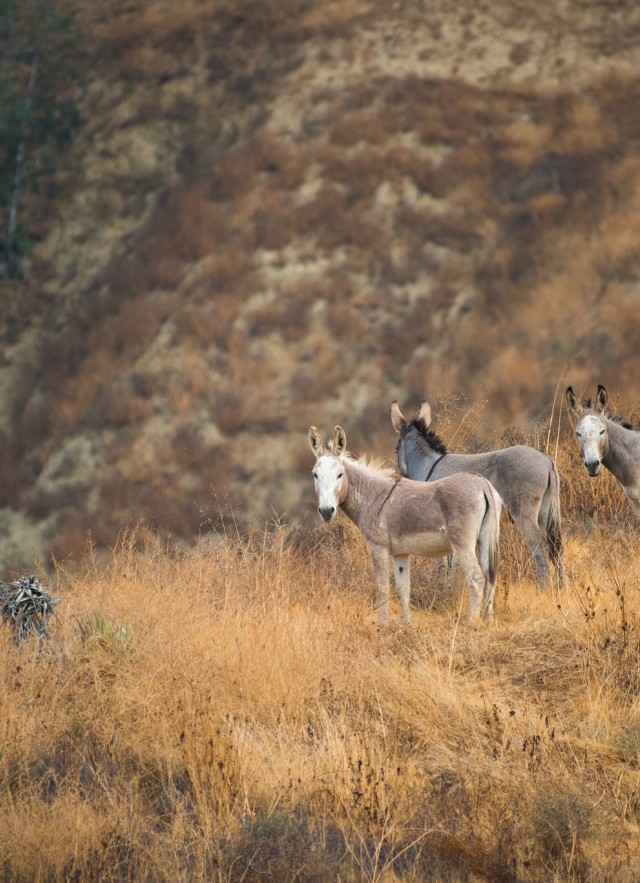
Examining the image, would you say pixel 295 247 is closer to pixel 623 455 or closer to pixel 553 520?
pixel 623 455

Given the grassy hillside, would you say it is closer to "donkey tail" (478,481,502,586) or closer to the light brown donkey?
the light brown donkey

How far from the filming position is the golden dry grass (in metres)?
5.02

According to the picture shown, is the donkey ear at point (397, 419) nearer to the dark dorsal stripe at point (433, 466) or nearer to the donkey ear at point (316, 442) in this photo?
the dark dorsal stripe at point (433, 466)

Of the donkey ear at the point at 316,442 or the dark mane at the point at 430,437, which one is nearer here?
the donkey ear at the point at 316,442

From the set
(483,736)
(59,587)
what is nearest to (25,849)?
(483,736)

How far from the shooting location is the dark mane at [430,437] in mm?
10258

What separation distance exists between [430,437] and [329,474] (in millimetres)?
2227

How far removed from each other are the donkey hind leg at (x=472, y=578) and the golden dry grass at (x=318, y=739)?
22 centimetres

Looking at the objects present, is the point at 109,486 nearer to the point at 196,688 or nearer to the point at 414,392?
the point at 414,392

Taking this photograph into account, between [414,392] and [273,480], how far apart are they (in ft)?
11.2

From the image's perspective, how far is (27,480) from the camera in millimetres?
23078

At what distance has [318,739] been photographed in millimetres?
6352

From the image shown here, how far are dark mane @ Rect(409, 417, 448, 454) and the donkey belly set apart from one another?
198cm

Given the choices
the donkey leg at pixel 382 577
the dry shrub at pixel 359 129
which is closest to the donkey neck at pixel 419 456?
the donkey leg at pixel 382 577
